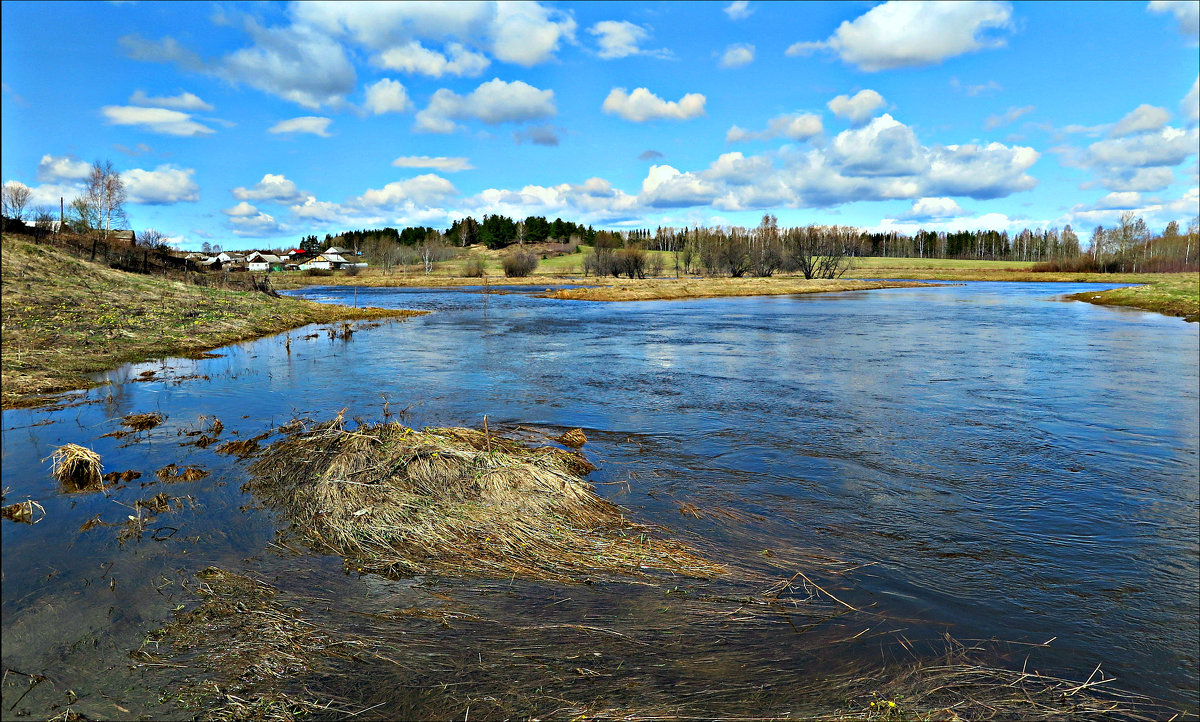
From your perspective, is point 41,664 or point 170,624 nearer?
point 41,664

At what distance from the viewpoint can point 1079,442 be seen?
1254 cm

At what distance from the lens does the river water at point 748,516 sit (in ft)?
18.8

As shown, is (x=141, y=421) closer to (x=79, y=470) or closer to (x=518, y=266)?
(x=79, y=470)

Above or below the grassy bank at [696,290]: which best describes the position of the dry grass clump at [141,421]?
below

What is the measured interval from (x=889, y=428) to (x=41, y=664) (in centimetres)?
1334

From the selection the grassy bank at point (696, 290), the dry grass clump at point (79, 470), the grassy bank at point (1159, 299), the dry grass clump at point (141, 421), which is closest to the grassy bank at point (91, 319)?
the dry grass clump at point (141, 421)

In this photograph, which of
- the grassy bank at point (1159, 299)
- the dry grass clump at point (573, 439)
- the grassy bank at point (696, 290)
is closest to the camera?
the dry grass clump at point (573, 439)

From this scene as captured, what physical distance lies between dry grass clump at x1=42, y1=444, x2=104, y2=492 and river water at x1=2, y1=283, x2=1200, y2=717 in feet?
0.98

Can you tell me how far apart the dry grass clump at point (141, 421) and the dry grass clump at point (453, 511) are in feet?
14.7

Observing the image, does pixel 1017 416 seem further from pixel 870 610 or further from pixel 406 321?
pixel 406 321

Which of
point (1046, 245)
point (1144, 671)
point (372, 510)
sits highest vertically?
point (1046, 245)

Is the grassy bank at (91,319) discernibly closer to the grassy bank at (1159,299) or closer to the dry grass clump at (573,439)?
the dry grass clump at (573,439)

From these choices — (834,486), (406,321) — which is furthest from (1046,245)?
(834,486)

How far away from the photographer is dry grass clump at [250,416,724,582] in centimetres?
736
